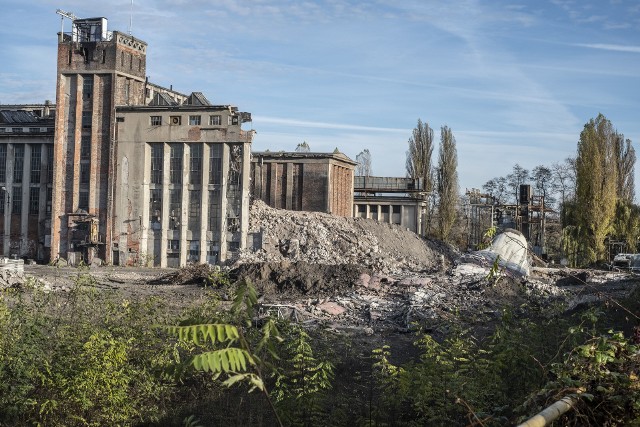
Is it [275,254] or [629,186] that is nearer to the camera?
[275,254]

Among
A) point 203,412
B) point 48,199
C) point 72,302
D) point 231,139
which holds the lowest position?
point 203,412

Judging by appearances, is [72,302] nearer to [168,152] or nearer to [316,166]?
[168,152]

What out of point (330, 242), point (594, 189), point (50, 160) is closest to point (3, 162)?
point (50, 160)

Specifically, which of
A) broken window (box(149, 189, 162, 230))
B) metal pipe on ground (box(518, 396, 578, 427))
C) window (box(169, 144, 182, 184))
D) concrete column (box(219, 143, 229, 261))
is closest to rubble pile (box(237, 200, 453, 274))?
concrete column (box(219, 143, 229, 261))

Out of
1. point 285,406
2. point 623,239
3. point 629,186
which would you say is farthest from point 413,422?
point 629,186

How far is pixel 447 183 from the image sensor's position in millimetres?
57250

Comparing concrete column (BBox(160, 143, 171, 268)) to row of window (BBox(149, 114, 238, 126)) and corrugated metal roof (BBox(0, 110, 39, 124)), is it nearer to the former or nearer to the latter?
row of window (BBox(149, 114, 238, 126))

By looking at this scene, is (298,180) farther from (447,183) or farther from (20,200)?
(20,200)

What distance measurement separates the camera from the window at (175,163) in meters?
43.2

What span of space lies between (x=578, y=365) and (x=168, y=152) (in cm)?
4017

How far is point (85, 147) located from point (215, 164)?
8.56 m

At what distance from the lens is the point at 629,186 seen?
58438 mm

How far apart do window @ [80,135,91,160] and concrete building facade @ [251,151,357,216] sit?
1139cm

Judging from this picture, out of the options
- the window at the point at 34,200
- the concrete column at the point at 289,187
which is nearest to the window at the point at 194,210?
the concrete column at the point at 289,187
